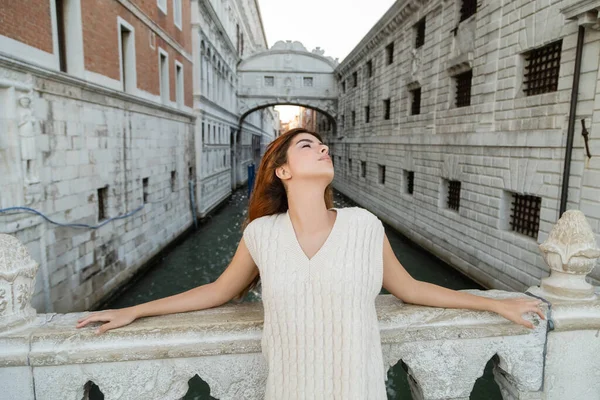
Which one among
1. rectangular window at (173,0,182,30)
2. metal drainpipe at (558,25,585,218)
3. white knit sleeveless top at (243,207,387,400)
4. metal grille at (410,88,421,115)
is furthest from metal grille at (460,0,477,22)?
white knit sleeveless top at (243,207,387,400)

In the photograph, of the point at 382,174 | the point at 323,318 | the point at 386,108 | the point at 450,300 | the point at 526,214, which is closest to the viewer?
the point at 323,318

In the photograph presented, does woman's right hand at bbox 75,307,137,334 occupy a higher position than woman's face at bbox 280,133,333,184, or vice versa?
woman's face at bbox 280,133,333,184

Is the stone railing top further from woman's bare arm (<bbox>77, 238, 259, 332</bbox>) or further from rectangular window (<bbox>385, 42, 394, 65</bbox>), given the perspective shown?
rectangular window (<bbox>385, 42, 394, 65</bbox>)

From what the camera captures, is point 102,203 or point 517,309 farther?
point 102,203

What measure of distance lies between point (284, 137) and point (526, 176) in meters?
7.32

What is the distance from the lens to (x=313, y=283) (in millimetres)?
1472

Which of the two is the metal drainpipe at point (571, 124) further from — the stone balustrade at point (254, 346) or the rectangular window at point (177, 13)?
the rectangular window at point (177, 13)

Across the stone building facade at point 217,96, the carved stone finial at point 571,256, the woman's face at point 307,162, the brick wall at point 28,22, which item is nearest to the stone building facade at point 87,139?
the brick wall at point 28,22

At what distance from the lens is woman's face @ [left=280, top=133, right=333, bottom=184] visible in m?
1.61

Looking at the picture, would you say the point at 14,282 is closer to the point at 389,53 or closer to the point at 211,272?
the point at 211,272

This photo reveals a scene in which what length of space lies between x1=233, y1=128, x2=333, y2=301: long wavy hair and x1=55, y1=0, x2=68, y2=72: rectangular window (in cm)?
645

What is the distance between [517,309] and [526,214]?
6.93 m

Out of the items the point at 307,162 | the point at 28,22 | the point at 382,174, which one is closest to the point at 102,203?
the point at 28,22

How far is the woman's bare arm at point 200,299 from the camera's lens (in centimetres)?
172
